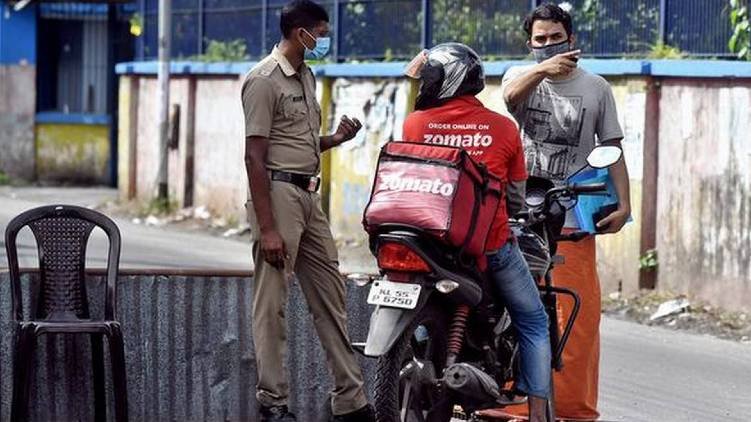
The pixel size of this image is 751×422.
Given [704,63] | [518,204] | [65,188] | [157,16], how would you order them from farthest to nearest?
1. [65,188]
2. [157,16]
3. [704,63]
4. [518,204]

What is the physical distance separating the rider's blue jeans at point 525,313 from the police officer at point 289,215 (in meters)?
0.94

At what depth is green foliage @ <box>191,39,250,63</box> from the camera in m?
21.6

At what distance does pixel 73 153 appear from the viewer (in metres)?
29.1

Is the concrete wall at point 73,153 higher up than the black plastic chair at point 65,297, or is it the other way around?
the black plastic chair at point 65,297

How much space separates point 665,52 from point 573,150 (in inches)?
243

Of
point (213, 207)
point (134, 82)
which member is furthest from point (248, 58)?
point (134, 82)

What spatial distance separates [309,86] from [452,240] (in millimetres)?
1443

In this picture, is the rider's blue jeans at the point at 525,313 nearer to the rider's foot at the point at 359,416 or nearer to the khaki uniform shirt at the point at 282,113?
the rider's foot at the point at 359,416

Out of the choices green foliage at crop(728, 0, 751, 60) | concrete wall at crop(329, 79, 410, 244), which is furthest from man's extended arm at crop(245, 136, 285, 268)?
concrete wall at crop(329, 79, 410, 244)

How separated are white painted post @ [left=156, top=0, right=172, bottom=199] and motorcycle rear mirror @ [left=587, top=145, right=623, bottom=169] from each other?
51.7ft

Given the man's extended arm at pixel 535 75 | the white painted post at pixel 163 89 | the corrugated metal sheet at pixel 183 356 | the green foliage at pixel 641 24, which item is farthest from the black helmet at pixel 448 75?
the white painted post at pixel 163 89

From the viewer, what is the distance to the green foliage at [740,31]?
12906 mm

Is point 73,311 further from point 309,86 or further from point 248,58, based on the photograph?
point 248,58

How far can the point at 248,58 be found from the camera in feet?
69.9
